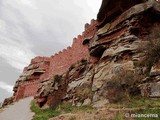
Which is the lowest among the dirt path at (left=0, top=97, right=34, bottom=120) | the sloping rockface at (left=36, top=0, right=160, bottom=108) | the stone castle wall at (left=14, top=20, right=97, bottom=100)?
the dirt path at (left=0, top=97, right=34, bottom=120)

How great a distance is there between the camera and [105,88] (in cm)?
1420

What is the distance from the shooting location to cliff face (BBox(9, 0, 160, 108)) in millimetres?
12383

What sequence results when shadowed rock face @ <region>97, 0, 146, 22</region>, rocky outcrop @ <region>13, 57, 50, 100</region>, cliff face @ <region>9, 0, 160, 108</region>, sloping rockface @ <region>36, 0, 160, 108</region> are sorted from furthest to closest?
rocky outcrop @ <region>13, 57, 50, 100</region> < shadowed rock face @ <region>97, 0, 146, 22</region> < cliff face @ <region>9, 0, 160, 108</region> < sloping rockface @ <region>36, 0, 160, 108</region>

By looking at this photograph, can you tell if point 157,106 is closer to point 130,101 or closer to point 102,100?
point 130,101

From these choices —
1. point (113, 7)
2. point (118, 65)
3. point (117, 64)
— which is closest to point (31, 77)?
point (113, 7)

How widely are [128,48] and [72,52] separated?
42.3ft

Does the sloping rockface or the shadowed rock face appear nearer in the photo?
the sloping rockface

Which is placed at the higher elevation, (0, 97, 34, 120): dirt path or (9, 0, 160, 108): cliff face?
(9, 0, 160, 108): cliff face

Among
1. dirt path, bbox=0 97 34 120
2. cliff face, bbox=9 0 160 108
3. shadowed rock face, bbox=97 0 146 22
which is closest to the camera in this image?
cliff face, bbox=9 0 160 108

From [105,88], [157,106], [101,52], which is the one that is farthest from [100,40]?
[157,106]

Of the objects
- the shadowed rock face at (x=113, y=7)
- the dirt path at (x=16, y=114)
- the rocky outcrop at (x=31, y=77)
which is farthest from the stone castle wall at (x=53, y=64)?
the dirt path at (x=16, y=114)

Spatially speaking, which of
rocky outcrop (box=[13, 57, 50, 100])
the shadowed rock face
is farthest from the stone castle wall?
the shadowed rock face

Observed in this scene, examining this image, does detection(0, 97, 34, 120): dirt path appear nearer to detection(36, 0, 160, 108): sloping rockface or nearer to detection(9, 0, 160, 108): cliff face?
detection(9, 0, 160, 108): cliff face

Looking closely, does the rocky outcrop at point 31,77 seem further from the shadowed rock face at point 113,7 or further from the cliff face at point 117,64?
the shadowed rock face at point 113,7
